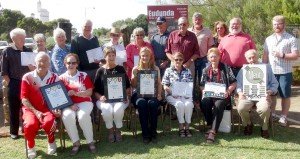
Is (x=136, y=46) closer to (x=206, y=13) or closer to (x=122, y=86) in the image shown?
(x=122, y=86)

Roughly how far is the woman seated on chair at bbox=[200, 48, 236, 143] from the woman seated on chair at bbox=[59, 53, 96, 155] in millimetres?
2018

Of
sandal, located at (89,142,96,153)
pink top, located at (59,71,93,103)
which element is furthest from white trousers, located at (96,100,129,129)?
sandal, located at (89,142,96,153)

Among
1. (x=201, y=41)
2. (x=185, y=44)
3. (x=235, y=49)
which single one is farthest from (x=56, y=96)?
(x=235, y=49)

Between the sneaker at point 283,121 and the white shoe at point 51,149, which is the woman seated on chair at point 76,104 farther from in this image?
the sneaker at point 283,121

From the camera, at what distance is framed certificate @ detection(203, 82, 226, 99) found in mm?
6523

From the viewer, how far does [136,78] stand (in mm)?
6645

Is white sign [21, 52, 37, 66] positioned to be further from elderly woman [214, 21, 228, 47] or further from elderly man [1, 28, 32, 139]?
elderly woman [214, 21, 228, 47]

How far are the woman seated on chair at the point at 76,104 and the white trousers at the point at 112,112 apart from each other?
0.84ft

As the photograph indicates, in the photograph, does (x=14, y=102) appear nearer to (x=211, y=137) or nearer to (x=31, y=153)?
(x=31, y=153)

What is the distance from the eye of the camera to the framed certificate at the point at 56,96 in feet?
19.4

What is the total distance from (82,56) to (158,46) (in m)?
1.61

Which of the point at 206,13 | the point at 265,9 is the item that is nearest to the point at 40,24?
the point at 206,13

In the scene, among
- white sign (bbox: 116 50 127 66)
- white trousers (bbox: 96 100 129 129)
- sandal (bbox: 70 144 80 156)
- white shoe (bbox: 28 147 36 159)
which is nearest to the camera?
white shoe (bbox: 28 147 36 159)

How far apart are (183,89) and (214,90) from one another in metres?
0.55
